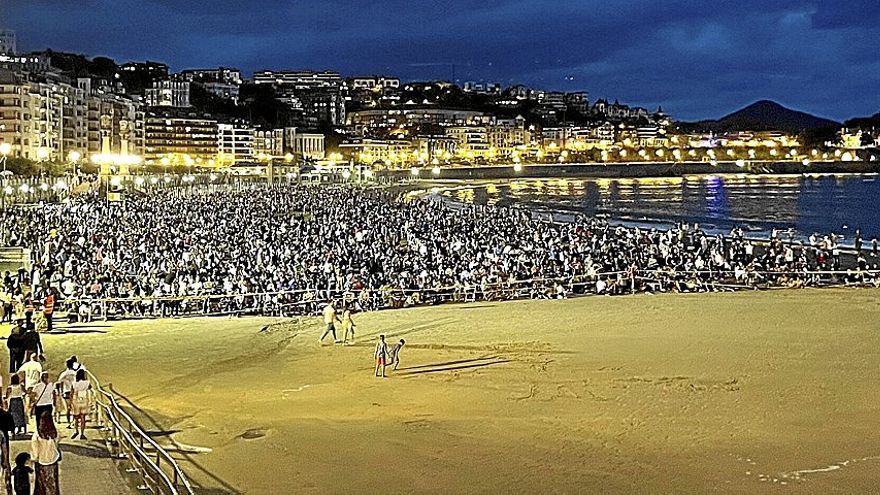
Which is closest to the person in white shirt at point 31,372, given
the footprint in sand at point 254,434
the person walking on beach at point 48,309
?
the footprint in sand at point 254,434

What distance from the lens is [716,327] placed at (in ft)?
46.5

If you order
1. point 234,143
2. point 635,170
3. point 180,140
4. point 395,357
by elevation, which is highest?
point 234,143

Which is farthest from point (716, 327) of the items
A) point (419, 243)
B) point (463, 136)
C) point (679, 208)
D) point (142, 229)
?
point (463, 136)

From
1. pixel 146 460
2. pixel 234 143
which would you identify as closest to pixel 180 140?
pixel 234 143

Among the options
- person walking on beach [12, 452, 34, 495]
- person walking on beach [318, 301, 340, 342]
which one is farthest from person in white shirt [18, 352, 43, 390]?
person walking on beach [318, 301, 340, 342]

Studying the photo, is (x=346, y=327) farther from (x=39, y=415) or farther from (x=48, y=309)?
(x=39, y=415)

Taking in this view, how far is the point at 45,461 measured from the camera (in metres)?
6.23

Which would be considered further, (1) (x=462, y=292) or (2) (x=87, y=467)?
(1) (x=462, y=292)

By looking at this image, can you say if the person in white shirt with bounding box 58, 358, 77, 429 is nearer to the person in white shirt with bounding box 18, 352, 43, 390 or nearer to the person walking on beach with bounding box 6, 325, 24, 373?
the person in white shirt with bounding box 18, 352, 43, 390

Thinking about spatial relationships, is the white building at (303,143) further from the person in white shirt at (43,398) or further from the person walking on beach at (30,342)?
the person in white shirt at (43,398)

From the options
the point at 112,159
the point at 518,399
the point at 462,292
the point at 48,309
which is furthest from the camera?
the point at 112,159

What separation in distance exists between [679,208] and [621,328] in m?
48.9

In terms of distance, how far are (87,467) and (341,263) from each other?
14.8 meters

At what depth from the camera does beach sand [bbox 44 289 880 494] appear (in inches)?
298
